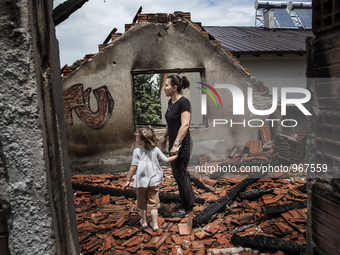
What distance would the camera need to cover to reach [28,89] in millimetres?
1409

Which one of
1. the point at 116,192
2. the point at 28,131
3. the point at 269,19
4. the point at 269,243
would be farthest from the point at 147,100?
the point at 28,131

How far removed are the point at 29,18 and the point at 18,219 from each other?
3.79 ft

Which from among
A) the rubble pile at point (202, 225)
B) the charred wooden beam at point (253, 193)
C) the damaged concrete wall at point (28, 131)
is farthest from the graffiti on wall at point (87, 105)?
the damaged concrete wall at point (28, 131)

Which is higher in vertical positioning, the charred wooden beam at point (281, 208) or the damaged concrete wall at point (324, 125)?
the damaged concrete wall at point (324, 125)

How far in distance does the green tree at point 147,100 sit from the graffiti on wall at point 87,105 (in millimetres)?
15898

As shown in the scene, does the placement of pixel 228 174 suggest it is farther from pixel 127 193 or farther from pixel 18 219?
pixel 18 219

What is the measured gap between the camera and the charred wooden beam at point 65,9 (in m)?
1.96

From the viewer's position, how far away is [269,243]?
10.6 ft

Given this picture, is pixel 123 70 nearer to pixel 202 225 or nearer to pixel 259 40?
pixel 202 225

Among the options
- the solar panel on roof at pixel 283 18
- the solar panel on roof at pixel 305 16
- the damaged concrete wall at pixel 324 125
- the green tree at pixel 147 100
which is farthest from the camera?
the green tree at pixel 147 100

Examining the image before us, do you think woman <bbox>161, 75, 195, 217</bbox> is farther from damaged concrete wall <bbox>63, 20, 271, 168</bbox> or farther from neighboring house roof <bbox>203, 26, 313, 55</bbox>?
neighboring house roof <bbox>203, 26, 313, 55</bbox>

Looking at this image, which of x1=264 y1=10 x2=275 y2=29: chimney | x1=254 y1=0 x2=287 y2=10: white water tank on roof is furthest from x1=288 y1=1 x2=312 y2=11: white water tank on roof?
x1=264 y1=10 x2=275 y2=29: chimney

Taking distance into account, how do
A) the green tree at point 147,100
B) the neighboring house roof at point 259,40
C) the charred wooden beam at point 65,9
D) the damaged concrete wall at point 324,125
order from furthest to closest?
the green tree at point 147,100 < the neighboring house roof at point 259,40 < the damaged concrete wall at point 324,125 < the charred wooden beam at point 65,9

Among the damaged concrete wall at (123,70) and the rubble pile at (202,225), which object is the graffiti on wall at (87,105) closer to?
the damaged concrete wall at (123,70)
